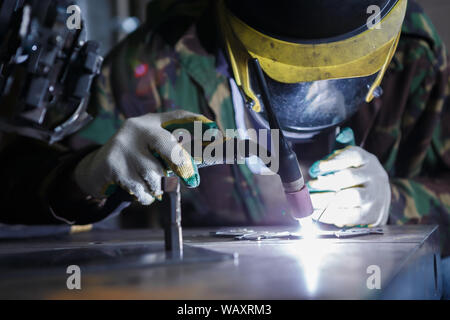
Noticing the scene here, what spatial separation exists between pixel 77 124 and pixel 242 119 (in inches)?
21.3

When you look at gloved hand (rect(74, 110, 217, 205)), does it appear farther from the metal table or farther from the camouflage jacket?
the camouflage jacket

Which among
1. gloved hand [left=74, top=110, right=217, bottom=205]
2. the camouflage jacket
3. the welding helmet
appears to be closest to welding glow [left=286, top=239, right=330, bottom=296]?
gloved hand [left=74, top=110, right=217, bottom=205]

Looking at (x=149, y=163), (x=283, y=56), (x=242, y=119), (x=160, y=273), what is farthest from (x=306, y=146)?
(x=160, y=273)

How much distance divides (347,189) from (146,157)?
20.1 inches

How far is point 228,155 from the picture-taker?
3.17ft

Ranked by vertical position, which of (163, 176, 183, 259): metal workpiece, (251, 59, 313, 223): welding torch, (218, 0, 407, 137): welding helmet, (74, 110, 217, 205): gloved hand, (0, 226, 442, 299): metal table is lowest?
(0, 226, 442, 299): metal table

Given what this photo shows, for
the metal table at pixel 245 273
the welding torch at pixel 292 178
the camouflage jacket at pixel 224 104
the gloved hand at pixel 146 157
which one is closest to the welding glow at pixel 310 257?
the metal table at pixel 245 273

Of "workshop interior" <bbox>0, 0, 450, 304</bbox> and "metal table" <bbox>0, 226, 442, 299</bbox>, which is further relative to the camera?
"workshop interior" <bbox>0, 0, 450, 304</bbox>

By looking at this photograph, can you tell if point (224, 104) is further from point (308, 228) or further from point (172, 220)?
point (172, 220)

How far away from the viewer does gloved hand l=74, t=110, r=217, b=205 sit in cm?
95

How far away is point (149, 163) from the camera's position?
0.99m

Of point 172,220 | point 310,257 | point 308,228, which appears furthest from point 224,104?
point 310,257

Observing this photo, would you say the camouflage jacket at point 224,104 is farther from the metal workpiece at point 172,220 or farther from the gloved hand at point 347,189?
the metal workpiece at point 172,220

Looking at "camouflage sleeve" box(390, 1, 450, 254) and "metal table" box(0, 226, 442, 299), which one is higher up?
"camouflage sleeve" box(390, 1, 450, 254)
